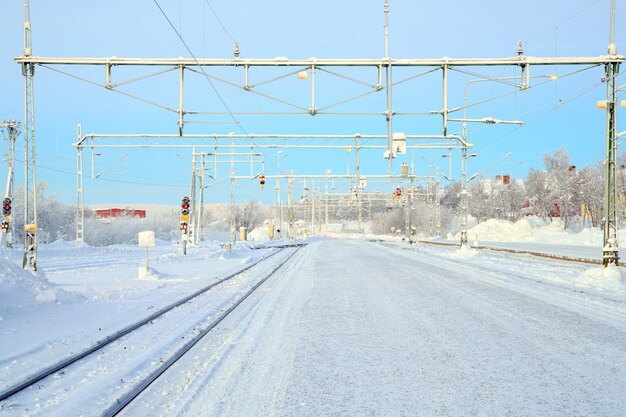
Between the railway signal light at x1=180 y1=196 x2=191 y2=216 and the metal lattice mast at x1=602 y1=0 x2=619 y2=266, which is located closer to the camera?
the metal lattice mast at x1=602 y1=0 x2=619 y2=266

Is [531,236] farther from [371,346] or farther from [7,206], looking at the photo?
[371,346]

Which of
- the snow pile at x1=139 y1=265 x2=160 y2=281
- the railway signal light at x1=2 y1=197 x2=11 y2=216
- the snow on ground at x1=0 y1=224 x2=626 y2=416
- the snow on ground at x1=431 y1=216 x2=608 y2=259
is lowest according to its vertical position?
the snow on ground at x1=431 y1=216 x2=608 y2=259

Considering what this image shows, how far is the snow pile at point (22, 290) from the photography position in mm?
12977

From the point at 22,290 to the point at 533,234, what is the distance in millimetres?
75049

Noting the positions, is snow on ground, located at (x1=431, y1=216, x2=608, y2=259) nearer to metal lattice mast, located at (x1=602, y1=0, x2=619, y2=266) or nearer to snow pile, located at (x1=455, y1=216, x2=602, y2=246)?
snow pile, located at (x1=455, y1=216, x2=602, y2=246)

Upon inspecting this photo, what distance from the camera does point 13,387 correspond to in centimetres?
661

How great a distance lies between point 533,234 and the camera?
80438 millimetres

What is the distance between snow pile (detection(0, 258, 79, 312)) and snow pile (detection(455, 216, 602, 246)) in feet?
168

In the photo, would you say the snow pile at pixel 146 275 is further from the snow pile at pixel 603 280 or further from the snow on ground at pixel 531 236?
the snow on ground at pixel 531 236

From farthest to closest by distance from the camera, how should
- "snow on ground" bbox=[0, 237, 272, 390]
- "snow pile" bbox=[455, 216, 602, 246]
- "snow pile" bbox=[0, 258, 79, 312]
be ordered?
1. "snow pile" bbox=[455, 216, 602, 246]
2. "snow pile" bbox=[0, 258, 79, 312]
3. "snow on ground" bbox=[0, 237, 272, 390]

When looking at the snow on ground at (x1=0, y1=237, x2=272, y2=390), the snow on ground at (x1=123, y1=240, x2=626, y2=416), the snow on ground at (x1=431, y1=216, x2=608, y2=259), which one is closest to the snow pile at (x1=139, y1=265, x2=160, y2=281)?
the snow on ground at (x1=0, y1=237, x2=272, y2=390)

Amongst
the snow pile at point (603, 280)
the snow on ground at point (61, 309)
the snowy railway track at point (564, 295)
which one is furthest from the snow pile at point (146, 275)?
the snow pile at point (603, 280)

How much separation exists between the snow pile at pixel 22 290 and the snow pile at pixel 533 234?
51.1 m

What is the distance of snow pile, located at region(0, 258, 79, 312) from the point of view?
42.6 ft
